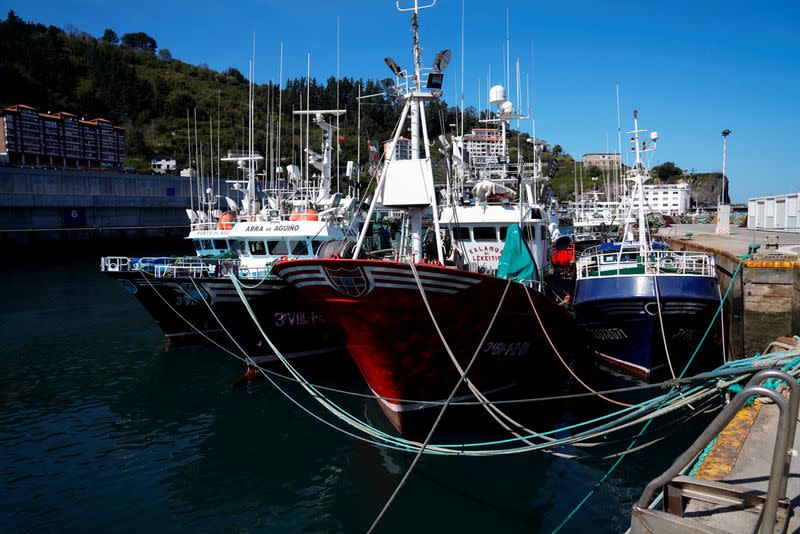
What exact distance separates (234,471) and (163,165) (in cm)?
8113

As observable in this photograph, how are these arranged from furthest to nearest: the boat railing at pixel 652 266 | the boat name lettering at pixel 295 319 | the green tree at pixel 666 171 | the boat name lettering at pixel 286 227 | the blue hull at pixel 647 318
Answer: the green tree at pixel 666 171 < the boat name lettering at pixel 286 227 < the boat name lettering at pixel 295 319 < the boat railing at pixel 652 266 < the blue hull at pixel 647 318

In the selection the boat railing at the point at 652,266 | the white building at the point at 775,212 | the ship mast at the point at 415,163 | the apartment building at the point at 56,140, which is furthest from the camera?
the apartment building at the point at 56,140

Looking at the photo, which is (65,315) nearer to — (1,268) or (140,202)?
(1,268)

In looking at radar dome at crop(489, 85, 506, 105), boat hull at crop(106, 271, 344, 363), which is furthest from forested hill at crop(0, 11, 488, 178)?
boat hull at crop(106, 271, 344, 363)

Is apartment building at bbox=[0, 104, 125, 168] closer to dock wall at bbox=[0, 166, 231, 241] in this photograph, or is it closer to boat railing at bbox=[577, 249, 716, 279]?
dock wall at bbox=[0, 166, 231, 241]

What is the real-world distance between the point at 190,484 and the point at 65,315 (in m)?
19.6

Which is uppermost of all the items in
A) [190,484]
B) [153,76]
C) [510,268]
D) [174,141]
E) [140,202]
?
[153,76]

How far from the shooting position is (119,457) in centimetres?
1084

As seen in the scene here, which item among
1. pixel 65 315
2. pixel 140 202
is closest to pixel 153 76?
pixel 140 202

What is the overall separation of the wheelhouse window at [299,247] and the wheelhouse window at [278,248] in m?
0.23

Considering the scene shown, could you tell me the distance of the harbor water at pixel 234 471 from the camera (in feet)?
28.1

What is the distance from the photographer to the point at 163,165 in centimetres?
8188

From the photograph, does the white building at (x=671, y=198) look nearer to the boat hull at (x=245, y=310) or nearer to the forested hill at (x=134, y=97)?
the forested hill at (x=134, y=97)

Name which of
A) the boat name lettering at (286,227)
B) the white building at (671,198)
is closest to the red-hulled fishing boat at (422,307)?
the boat name lettering at (286,227)
